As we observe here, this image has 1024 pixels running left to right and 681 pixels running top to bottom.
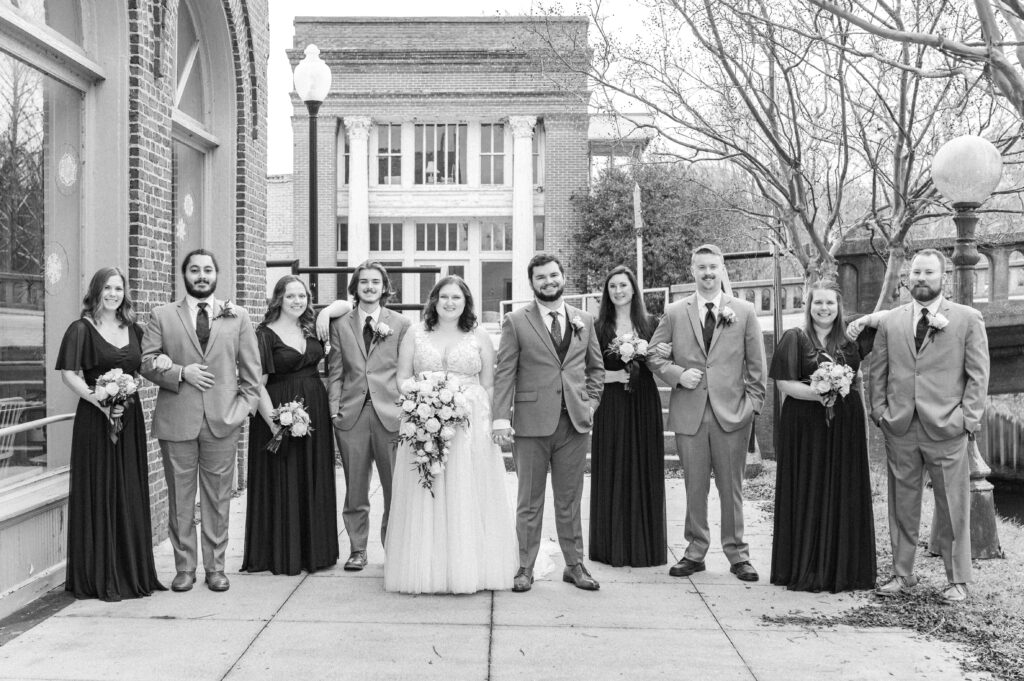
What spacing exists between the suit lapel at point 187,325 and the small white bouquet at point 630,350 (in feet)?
9.77

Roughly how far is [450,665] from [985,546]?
505cm

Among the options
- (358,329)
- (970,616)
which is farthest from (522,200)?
(970,616)

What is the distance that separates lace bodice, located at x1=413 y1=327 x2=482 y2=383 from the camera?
654 centimetres

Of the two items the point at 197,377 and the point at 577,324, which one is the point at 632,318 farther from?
the point at 197,377

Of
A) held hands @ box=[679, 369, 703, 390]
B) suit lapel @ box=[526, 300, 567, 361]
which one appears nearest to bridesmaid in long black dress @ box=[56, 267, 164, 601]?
suit lapel @ box=[526, 300, 567, 361]

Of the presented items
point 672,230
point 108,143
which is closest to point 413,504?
point 108,143

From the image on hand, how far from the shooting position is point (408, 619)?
5.84m

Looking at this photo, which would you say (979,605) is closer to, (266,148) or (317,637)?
(317,637)

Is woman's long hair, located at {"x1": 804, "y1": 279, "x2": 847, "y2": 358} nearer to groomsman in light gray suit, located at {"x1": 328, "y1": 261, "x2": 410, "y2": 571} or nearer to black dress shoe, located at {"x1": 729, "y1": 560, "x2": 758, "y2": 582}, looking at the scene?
black dress shoe, located at {"x1": 729, "y1": 560, "x2": 758, "y2": 582}

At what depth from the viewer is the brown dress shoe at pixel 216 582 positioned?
21.1 feet

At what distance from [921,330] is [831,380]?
2.36 feet

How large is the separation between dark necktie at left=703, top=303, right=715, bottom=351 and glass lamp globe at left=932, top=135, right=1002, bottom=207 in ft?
7.90

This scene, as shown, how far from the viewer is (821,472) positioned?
22.0 feet

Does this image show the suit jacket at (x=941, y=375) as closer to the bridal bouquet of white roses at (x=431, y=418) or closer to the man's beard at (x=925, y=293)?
the man's beard at (x=925, y=293)
